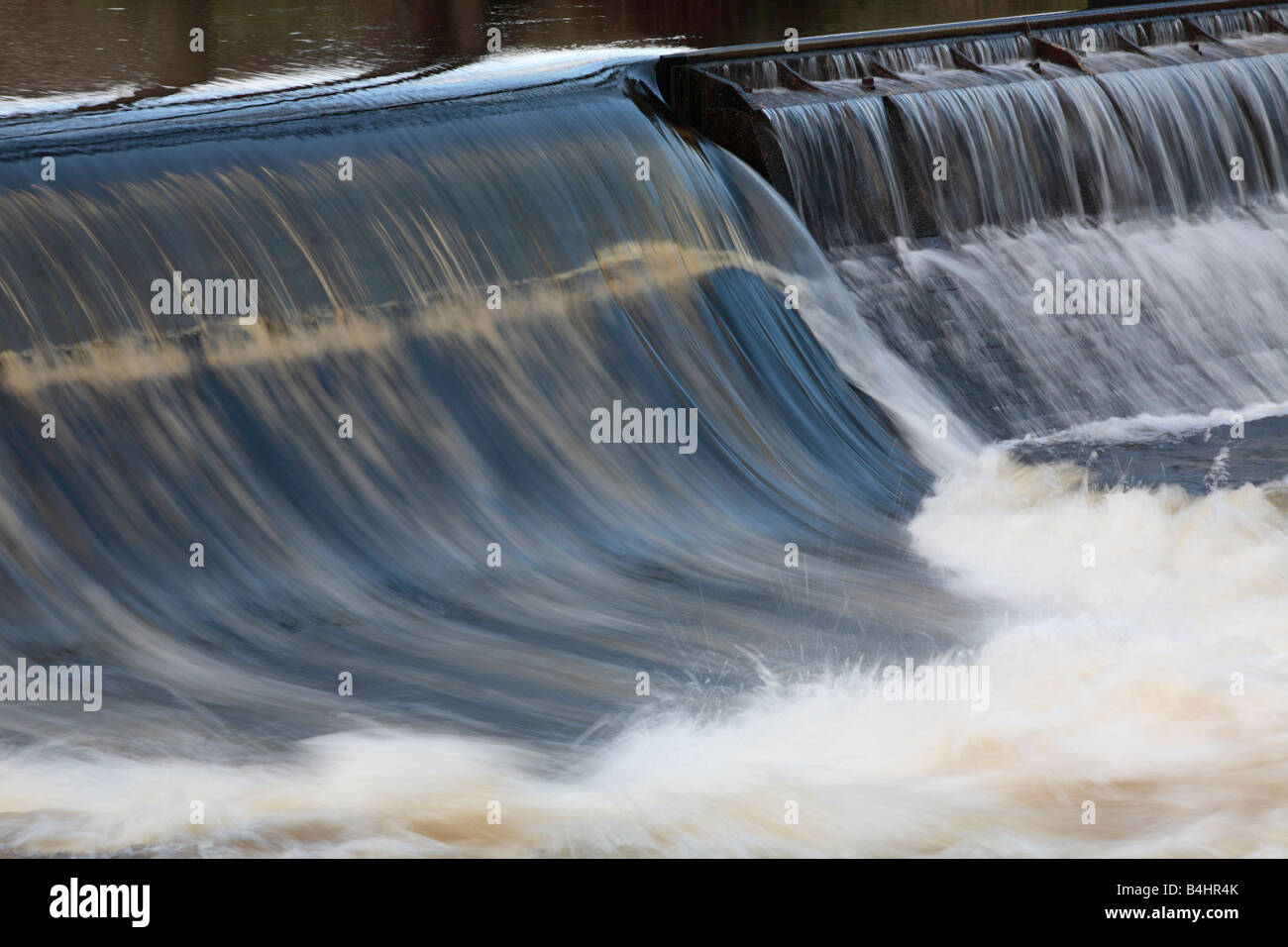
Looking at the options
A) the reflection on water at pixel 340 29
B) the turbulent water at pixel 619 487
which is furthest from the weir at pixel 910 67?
the reflection on water at pixel 340 29

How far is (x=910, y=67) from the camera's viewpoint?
31.7ft

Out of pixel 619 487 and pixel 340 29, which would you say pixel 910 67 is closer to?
pixel 340 29

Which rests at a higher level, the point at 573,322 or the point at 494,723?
the point at 573,322

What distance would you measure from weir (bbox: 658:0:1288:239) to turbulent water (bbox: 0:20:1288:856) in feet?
0.19

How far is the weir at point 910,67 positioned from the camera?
865cm

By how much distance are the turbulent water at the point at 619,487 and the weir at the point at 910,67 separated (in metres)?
0.06

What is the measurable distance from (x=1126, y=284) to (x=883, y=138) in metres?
1.56

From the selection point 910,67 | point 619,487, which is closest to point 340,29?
point 910,67

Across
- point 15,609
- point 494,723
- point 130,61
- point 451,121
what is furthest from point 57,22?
point 494,723

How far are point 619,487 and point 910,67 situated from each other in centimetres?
413

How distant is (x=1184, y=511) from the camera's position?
264 inches

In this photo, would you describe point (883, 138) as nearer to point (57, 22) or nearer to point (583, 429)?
point (583, 429)

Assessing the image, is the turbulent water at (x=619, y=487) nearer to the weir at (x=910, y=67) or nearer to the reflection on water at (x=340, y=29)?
the weir at (x=910, y=67)

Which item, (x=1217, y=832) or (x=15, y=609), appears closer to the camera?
(x=1217, y=832)
